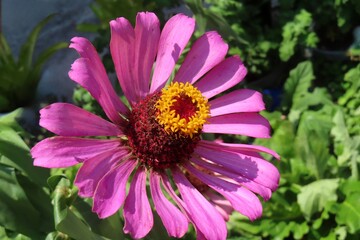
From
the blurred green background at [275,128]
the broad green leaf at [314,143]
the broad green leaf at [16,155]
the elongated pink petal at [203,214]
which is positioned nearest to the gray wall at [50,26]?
the blurred green background at [275,128]

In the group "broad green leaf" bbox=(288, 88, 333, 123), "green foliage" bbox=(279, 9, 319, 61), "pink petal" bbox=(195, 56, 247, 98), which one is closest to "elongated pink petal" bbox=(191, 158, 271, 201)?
"pink petal" bbox=(195, 56, 247, 98)

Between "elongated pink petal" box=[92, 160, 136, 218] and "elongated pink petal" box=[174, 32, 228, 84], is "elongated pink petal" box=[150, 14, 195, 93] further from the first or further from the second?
"elongated pink petal" box=[92, 160, 136, 218]

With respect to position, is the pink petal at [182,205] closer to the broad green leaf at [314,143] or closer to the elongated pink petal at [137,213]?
the elongated pink petal at [137,213]

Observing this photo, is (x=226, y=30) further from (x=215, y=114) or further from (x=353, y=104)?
(x=353, y=104)

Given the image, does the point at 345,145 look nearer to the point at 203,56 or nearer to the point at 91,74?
the point at 203,56

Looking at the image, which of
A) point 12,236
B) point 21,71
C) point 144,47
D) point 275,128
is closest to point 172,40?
point 144,47

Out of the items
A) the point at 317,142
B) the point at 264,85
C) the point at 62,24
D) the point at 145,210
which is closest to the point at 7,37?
the point at 62,24
